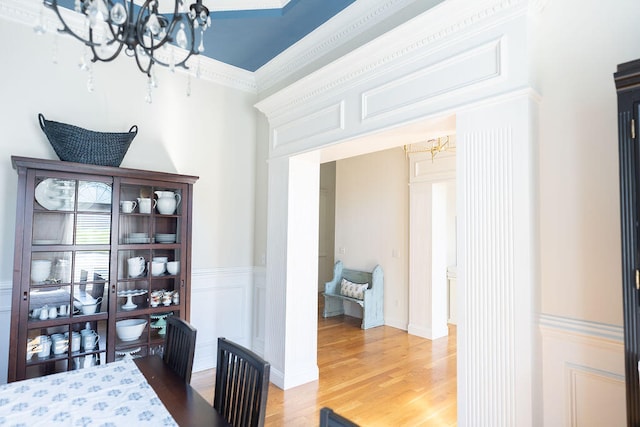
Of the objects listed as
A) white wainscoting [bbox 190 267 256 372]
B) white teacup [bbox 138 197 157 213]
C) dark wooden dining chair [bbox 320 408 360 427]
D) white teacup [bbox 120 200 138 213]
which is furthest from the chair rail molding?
dark wooden dining chair [bbox 320 408 360 427]

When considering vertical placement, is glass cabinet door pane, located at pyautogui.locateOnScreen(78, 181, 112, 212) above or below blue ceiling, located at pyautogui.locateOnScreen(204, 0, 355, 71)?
below

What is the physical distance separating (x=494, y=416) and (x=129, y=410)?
170cm

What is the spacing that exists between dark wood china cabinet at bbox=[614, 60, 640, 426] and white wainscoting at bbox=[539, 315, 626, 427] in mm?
379

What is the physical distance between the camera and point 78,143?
8.38ft

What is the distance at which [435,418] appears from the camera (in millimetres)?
2654

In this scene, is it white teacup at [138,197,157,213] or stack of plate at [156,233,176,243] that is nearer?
white teacup at [138,197,157,213]

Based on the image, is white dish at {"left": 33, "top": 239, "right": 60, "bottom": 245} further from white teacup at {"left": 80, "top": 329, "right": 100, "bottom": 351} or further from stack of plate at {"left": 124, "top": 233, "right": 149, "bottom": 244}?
white teacup at {"left": 80, "top": 329, "right": 100, "bottom": 351}

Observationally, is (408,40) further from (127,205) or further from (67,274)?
(67,274)

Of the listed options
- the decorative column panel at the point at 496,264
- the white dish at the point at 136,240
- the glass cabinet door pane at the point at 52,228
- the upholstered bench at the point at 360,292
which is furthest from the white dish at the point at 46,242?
the upholstered bench at the point at 360,292

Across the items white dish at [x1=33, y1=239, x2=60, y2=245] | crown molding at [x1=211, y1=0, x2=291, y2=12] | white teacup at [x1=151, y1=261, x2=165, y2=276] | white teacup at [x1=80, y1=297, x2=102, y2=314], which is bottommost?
white teacup at [x1=80, y1=297, x2=102, y2=314]

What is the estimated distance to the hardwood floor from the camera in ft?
8.75

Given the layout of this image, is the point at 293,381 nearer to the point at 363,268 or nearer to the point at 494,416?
the point at 494,416

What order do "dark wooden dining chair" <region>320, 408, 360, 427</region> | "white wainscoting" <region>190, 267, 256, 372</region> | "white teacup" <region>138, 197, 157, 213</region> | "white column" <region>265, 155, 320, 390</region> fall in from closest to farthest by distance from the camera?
"dark wooden dining chair" <region>320, 408, 360, 427</region>
"white teacup" <region>138, 197, 157, 213</region>
"white column" <region>265, 155, 320, 390</region>
"white wainscoting" <region>190, 267, 256, 372</region>

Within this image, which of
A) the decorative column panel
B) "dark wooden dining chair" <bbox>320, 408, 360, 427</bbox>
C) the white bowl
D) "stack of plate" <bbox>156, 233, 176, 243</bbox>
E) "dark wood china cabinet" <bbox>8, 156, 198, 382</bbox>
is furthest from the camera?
"stack of plate" <bbox>156, 233, 176, 243</bbox>
